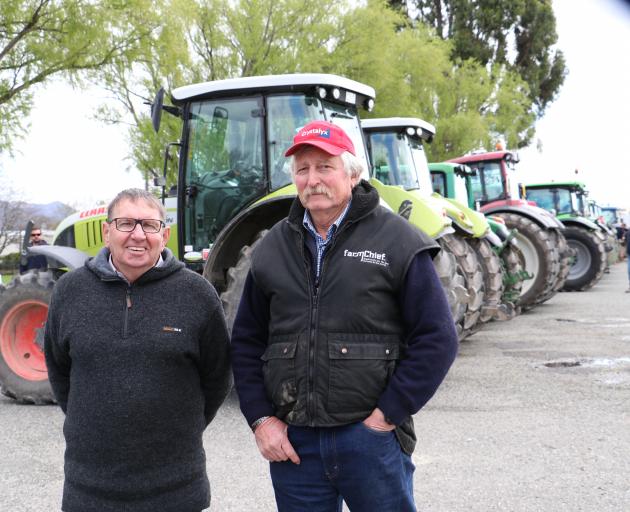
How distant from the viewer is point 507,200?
12.8 metres

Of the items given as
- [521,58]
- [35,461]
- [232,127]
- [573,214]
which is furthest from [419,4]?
[35,461]

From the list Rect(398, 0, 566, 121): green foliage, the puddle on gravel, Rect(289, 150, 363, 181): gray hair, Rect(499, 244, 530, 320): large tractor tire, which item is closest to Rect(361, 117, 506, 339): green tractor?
Rect(499, 244, 530, 320): large tractor tire

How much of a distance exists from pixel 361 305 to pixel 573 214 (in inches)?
618

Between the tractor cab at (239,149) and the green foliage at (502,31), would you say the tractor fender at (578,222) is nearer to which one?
the tractor cab at (239,149)

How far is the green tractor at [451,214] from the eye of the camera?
729 centimetres

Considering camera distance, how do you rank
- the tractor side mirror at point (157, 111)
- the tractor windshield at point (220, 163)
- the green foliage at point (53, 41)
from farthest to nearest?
the green foliage at point (53, 41) < the tractor windshield at point (220, 163) < the tractor side mirror at point (157, 111)

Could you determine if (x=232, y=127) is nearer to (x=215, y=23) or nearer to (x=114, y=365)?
(x=114, y=365)

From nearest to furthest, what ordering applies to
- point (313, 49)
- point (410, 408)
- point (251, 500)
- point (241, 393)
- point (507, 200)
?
point (410, 408) → point (241, 393) → point (251, 500) → point (507, 200) → point (313, 49)

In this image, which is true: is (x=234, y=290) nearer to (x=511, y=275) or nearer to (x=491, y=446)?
(x=491, y=446)

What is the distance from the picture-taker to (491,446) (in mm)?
4527

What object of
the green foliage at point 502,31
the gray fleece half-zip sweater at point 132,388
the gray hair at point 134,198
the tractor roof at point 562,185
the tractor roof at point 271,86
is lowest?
the gray fleece half-zip sweater at point 132,388

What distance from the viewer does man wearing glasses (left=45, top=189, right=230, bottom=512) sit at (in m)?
2.16

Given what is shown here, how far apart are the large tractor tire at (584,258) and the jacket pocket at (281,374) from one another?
559 inches

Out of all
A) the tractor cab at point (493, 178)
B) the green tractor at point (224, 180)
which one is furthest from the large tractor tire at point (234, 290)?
the tractor cab at point (493, 178)
